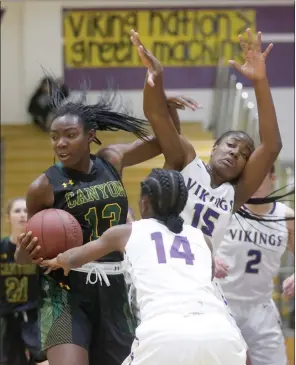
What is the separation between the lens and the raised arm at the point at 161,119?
15.8 feet

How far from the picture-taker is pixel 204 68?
42.1 feet

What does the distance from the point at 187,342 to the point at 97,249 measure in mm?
674

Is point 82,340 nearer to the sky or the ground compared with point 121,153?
nearer to the ground

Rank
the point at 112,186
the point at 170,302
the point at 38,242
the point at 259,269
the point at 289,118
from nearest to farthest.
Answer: the point at 170,302 < the point at 38,242 < the point at 112,186 < the point at 259,269 < the point at 289,118

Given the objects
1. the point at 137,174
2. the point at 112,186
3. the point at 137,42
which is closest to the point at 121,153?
the point at 112,186

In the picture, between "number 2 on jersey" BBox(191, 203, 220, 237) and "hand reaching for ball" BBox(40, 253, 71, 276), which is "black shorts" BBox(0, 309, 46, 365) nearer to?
"number 2 on jersey" BBox(191, 203, 220, 237)

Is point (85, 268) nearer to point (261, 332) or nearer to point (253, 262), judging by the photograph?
point (261, 332)

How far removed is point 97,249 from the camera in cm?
399

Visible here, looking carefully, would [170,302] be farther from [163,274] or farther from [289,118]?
[289,118]

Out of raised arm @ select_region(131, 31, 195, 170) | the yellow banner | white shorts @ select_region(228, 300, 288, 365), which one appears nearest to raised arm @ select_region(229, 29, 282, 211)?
raised arm @ select_region(131, 31, 195, 170)

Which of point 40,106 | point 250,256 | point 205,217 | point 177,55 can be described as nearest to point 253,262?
point 250,256

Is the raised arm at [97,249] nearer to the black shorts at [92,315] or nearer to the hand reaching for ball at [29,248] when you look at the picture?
the hand reaching for ball at [29,248]

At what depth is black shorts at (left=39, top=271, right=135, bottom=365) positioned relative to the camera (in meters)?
4.54

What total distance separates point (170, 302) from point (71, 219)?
100 cm
